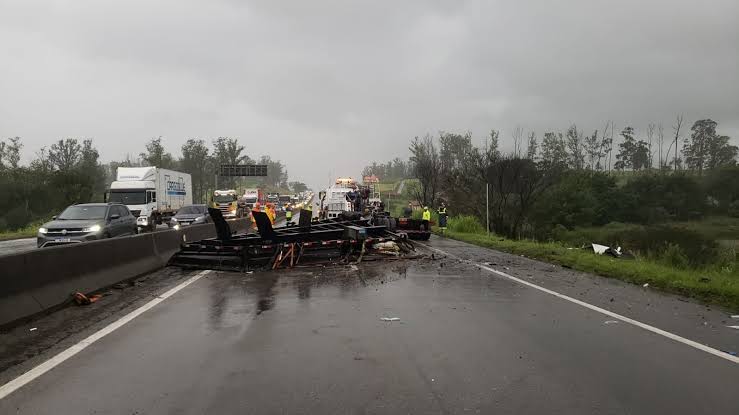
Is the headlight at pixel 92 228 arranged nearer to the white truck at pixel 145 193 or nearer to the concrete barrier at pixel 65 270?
the concrete barrier at pixel 65 270

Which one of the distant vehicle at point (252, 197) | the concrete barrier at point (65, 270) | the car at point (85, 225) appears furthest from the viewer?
the distant vehicle at point (252, 197)

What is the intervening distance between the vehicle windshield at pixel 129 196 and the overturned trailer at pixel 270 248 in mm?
18825

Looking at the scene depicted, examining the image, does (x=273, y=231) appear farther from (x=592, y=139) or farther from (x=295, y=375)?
(x=592, y=139)

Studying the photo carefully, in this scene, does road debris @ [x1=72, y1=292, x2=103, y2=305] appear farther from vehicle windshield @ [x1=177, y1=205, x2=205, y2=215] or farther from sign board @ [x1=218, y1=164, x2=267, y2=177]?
sign board @ [x1=218, y1=164, x2=267, y2=177]

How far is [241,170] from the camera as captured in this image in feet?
209

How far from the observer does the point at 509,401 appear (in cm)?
416

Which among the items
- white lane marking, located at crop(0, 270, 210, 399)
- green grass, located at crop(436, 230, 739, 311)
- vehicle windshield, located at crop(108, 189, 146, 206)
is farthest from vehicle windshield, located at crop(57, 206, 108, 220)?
vehicle windshield, located at crop(108, 189, 146, 206)

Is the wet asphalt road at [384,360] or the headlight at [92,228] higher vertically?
the headlight at [92,228]

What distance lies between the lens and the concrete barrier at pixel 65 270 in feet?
23.6

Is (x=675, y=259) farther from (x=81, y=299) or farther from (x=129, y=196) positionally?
(x=129, y=196)

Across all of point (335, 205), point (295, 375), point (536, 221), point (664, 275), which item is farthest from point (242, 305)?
point (536, 221)

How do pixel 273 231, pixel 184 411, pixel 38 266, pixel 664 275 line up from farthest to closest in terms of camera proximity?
1. pixel 273 231
2. pixel 664 275
3. pixel 38 266
4. pixel 184 411

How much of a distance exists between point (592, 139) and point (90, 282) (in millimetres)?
101280

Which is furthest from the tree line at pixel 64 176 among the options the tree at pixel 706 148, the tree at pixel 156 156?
the tree at pixel 706 148
